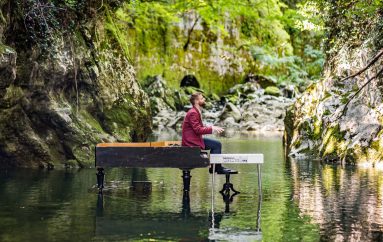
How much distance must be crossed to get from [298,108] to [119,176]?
9997mm

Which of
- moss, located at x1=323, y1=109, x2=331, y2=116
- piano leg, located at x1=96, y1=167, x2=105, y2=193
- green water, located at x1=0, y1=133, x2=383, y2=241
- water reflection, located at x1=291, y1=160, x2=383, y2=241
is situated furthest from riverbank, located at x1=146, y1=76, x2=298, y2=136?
piano leg, located at x1=96, y1=167, x2=105, y2=193

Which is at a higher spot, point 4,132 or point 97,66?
point 97,66

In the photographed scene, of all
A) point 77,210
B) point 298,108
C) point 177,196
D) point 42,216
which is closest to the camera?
point 42,216

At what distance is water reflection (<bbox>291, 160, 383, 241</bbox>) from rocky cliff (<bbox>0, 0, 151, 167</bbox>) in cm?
537

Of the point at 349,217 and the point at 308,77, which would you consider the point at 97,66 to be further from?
the point at 308,77

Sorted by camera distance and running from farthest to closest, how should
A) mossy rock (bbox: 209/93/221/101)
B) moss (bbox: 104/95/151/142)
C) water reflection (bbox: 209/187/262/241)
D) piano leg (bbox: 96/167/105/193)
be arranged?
mossy rock (bbox: 209/93/221/101) < moss (bbox: 104/95/151/142) < piano leg (bbox: 96/167/105/193) < water reflection (bbox: 209/187/262/241)

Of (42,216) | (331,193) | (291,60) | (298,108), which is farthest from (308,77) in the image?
(42,216)

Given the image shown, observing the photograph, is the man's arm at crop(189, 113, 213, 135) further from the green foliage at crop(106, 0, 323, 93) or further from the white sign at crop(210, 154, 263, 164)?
the green foliage at crop(106, 0, 323, 93)

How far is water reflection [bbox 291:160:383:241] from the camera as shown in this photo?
28.1 ft

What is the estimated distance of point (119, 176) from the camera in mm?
15805

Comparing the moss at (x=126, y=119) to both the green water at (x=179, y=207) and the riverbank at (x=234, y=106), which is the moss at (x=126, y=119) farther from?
the riverbank at (x=234, y=106)

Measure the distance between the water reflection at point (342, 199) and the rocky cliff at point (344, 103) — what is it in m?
1.91

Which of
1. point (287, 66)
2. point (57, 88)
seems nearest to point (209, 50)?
point (287, 66)

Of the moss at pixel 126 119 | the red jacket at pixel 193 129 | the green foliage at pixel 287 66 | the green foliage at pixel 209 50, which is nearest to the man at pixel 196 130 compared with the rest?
the red jacket at pixel 193 129
